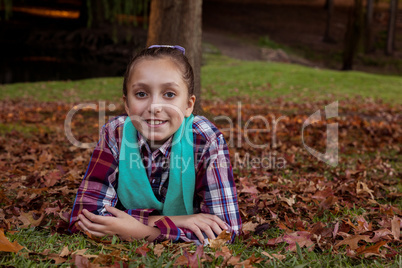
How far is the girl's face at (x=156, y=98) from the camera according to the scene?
2.45 metres

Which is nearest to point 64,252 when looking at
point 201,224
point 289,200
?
point 201,224

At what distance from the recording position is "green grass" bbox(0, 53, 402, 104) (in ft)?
42.1

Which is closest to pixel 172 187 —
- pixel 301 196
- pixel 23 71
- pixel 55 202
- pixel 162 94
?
pixel 162 94

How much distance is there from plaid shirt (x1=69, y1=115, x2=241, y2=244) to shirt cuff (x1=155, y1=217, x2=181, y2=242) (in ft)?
0.17

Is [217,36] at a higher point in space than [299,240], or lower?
higher

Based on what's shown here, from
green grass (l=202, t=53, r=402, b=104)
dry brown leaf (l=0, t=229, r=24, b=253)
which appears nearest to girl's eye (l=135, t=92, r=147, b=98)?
dry brown leaf (l=0, t=229, r=24, b=253)

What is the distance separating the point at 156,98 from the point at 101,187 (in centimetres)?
69

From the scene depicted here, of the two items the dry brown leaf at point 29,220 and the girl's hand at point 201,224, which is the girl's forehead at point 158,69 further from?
the dry brown leaf at point 29,220

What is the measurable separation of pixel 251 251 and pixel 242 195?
47.0 inches

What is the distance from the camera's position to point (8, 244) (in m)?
2.07

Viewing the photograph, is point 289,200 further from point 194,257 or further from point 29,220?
point 29,220

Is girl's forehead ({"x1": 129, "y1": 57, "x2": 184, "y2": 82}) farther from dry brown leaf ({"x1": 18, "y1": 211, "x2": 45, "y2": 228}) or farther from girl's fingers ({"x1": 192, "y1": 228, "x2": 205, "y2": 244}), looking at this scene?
dry brown leaf ({"x1": 18, "y1": 211, "x2": 45, "y2": 228})

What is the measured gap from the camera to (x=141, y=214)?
2574mm

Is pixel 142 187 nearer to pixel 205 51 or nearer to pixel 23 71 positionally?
pixel 23 71
